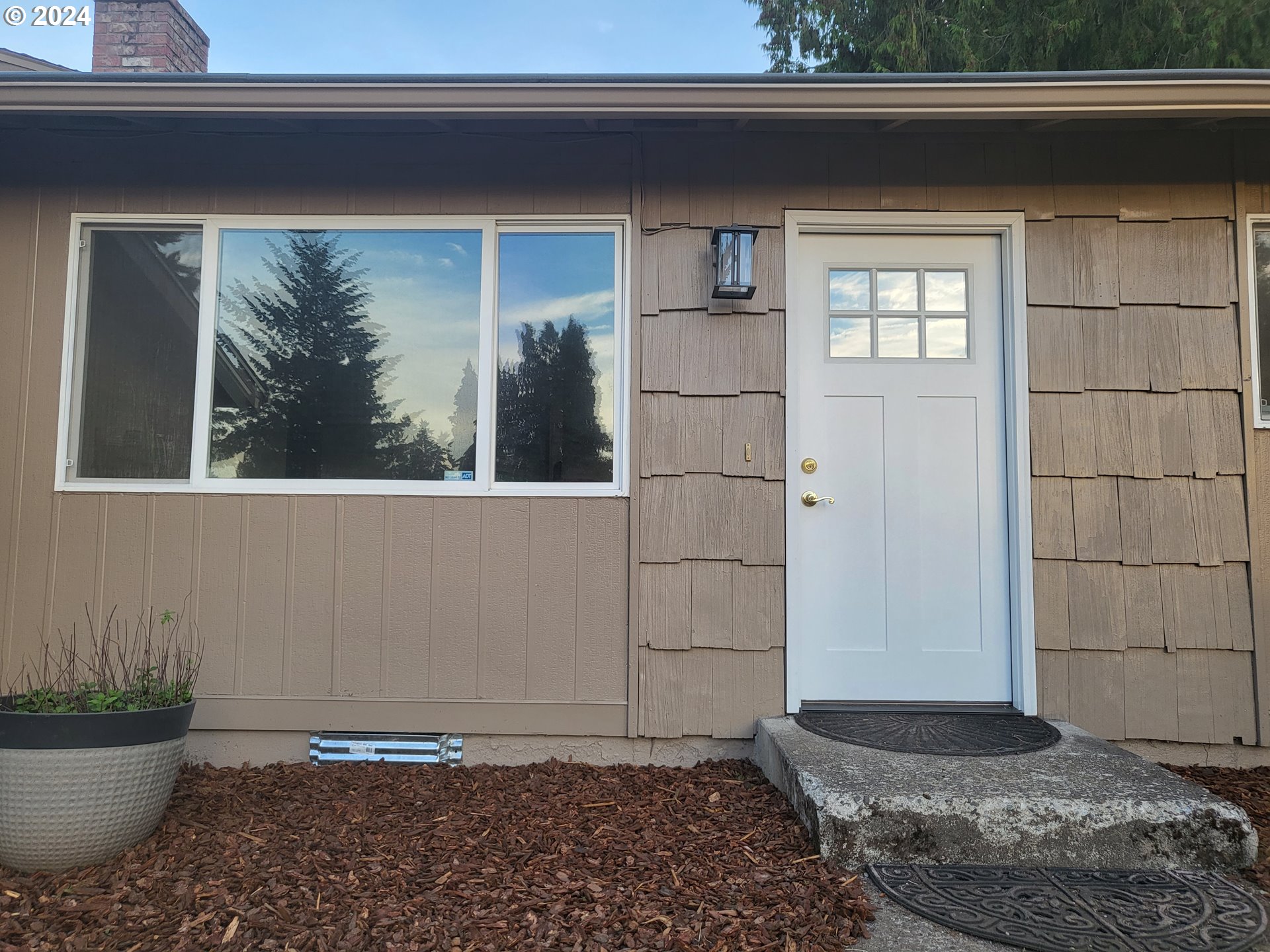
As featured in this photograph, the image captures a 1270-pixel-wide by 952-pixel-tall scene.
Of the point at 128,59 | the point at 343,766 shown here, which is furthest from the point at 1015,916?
the point at 128,59

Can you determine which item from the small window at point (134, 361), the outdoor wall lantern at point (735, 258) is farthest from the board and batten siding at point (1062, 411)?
the small window at point (134, 361)

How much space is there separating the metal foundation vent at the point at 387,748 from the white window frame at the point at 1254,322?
3.51m

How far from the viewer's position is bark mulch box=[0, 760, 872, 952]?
1.92m

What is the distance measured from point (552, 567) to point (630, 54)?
36.3ft

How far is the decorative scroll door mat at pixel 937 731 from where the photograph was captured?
269 centimetres

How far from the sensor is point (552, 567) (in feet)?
10.2

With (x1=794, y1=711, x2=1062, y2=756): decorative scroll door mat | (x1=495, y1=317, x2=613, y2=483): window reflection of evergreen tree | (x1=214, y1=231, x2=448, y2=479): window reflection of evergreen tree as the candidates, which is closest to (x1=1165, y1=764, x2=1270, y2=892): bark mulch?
(x1=794, y1=711, x2=1062, y2=756): decorative scroll door mat

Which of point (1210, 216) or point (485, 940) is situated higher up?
point (1210, 216)

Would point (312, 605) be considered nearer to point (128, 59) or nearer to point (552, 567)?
point (552, 567)

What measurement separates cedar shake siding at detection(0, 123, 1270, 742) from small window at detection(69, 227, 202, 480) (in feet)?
Answer: 0.39

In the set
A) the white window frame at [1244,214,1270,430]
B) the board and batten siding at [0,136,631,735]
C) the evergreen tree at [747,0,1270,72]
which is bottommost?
the board and batten siding at [0,136,631,735]

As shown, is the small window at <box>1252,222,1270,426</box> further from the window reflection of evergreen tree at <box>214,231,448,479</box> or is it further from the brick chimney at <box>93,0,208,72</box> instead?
the brick chimney at <box>93,0,208,72</box>

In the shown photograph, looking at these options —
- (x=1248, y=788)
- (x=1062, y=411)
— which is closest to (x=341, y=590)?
(x=1062, y=411)

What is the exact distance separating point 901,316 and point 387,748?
2.76 m
